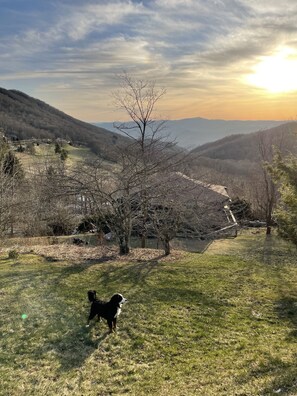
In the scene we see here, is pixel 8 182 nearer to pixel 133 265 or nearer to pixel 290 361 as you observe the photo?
pixel 133 265

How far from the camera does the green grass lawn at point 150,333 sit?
5.61m

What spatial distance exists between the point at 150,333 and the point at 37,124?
111566 mm

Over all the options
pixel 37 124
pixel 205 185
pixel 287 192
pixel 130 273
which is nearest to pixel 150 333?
pixel 130 273

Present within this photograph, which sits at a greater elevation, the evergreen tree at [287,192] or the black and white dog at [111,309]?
the evergreen tree at [287,192]

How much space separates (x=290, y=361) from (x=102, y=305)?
374 cm

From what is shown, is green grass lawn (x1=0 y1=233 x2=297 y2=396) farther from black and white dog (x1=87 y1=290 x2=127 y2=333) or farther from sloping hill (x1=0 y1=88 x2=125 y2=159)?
sloping hill (x1=0 y1=88 x2=125 y2=159)

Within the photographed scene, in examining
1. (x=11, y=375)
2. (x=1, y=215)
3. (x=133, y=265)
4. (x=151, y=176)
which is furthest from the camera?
A: (x=1, y=215)

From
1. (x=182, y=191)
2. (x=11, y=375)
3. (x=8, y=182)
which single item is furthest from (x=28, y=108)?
(x=11, y=375)

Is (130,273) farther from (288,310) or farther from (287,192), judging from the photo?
(287,192)

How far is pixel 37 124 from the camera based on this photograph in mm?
110375

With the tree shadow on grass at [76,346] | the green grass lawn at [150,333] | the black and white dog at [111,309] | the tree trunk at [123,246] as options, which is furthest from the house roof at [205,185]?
the tree shadow on grass at [76,346]

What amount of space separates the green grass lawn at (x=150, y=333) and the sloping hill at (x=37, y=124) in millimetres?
62899

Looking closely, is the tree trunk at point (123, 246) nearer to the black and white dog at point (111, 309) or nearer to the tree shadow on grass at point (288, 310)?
the tree shadow on grass at point (288, 310)

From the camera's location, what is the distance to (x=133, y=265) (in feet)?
41.6
